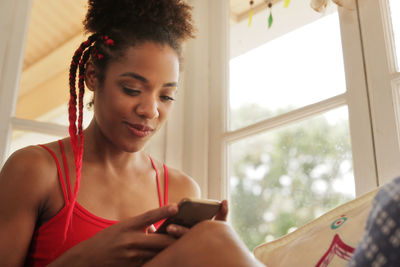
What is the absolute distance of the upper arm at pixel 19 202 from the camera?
937 millimetres

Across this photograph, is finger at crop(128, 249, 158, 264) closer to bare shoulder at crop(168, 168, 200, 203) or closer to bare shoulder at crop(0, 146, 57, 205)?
bare shoulder at crop(0, 146, 57, 205)

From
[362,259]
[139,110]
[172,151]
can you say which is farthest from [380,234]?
[172,151]

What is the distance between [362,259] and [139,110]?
2.44ft

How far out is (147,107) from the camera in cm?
107

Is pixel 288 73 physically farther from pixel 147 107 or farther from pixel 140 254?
pixel 140 254

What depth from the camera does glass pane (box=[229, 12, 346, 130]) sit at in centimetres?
129

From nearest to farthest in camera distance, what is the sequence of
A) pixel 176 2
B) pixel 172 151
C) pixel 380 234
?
pixel 380 234 → pixel 176 2 → pixel 172 151

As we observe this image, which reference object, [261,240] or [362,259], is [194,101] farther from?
[362,259]

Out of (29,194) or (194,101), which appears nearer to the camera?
(29,194)

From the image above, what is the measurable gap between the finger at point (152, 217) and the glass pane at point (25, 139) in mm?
702

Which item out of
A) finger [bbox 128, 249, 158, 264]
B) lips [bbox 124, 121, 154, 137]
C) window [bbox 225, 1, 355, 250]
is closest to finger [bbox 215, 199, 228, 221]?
finger [bbox 128, 249, 158, 264]

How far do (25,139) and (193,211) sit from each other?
0.87 metres

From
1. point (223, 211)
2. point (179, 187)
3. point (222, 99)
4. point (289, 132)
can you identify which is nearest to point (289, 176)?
point (289, 132)

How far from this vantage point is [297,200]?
1.31 m
